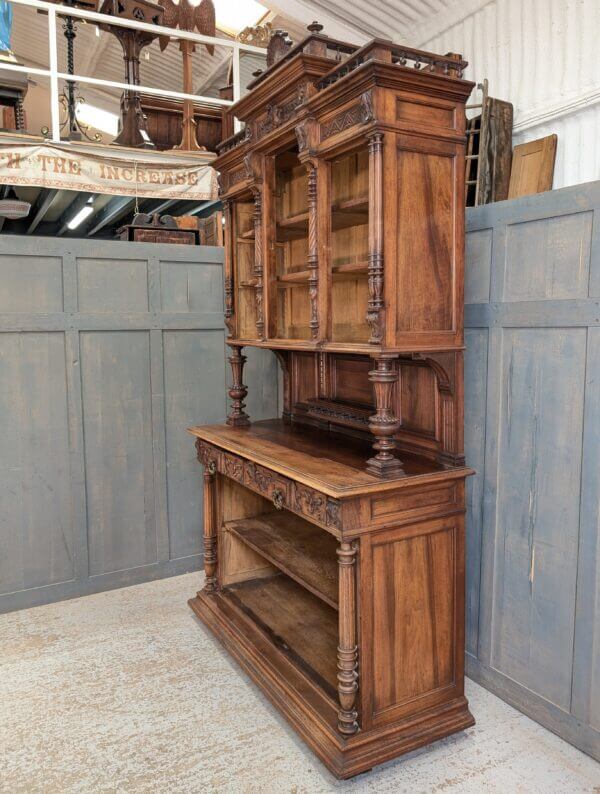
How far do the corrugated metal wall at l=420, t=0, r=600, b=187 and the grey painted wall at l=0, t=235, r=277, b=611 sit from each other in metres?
2.25

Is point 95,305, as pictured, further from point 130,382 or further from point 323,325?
point 323,325

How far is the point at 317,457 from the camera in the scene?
269 cm

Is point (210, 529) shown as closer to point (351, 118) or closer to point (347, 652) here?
point (347, 652)

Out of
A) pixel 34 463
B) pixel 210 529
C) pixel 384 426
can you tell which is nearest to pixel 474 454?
pixel 384 426

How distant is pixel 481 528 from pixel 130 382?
234 centimetres

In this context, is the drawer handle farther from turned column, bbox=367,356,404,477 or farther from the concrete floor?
the concrete floor

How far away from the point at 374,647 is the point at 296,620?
89 cm

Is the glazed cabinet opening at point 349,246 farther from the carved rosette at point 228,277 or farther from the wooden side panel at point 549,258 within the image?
the carved rosette at point 228,277

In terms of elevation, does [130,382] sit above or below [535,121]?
below

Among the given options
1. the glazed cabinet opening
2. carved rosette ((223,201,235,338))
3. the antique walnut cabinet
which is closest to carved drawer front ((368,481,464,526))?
the antique walnut cabinet

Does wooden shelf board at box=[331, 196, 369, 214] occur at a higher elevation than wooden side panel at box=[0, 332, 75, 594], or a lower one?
higher

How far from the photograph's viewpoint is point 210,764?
7.86 ft

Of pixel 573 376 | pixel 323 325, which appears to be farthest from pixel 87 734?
pixel 573 376

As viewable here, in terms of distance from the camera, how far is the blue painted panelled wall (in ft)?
7.66
